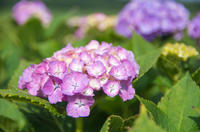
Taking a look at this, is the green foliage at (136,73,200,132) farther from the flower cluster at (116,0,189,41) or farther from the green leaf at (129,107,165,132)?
the flower cluster at (116,0,189,41)

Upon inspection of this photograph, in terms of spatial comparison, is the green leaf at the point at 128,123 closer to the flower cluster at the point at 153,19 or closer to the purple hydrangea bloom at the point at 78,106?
the purple hydrangea bloom at the point at 78,106

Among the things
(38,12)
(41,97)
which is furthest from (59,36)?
(41,97)

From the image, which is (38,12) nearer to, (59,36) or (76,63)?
(59,36)

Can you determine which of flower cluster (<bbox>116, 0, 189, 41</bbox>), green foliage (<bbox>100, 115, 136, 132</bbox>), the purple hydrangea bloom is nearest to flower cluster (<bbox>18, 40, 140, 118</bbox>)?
the purple hydrangea bloom

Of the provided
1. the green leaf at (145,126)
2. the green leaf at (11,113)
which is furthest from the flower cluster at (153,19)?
the green leaf at (145,126)

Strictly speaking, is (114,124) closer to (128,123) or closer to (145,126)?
(128,123)

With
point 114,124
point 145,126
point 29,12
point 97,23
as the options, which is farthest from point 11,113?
point 29,12
